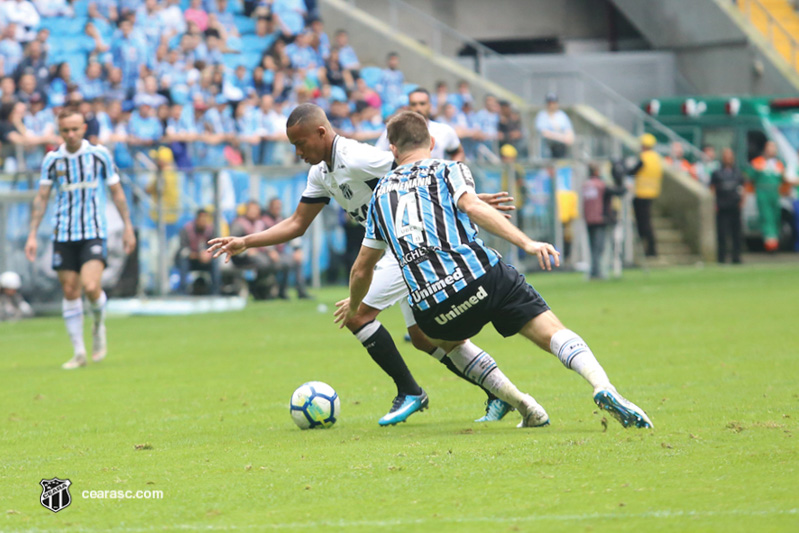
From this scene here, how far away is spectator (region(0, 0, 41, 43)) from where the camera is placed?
23984mm

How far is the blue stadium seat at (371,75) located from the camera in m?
27.5

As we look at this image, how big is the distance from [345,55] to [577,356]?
21203mm

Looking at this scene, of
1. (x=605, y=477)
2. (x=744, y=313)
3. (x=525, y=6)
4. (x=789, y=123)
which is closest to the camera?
(x=605, y=477)

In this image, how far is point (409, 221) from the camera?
6809mm

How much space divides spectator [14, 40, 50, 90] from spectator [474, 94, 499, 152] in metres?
8.37

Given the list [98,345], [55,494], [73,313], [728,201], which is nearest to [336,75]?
[728,201]

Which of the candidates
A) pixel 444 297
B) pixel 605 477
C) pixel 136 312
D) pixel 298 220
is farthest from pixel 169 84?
pixel 605 477

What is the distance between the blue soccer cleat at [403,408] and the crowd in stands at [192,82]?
41.1ft

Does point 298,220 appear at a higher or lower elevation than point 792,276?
higher

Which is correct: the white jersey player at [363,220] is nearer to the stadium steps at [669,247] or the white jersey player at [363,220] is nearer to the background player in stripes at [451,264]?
the background player in stripes at [451,264]

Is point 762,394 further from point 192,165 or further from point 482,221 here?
point 192,165

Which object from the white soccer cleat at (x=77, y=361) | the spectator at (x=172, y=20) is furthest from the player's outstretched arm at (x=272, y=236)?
the spectator at (x=172, y=20)

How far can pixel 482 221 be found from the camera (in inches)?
256

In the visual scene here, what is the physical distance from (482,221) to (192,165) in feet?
52.2
